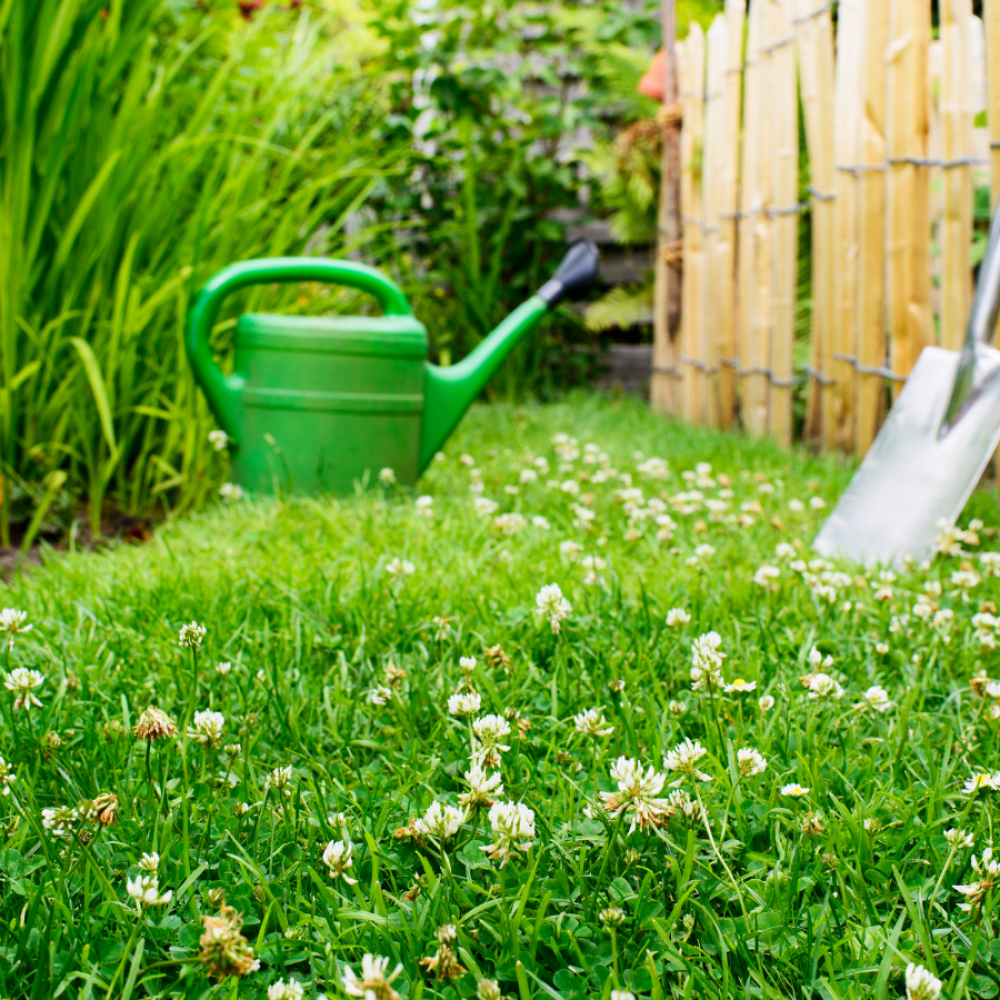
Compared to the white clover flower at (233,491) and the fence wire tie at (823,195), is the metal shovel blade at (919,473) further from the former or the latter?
the white clover flower at (233,491)

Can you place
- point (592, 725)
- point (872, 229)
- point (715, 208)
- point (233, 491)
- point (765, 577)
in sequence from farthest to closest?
point (715, 208) < point (872, 229) < point (233, 491) < point (765, 577) < point (592, 725)

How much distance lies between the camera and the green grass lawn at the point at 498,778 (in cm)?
71

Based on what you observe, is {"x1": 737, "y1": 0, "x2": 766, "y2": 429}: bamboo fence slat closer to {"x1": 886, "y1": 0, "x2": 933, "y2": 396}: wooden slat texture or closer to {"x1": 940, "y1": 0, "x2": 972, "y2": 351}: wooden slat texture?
{"x1": 886, "y1": 0, "x2": 933, "y2": 396}: wooden slat texture

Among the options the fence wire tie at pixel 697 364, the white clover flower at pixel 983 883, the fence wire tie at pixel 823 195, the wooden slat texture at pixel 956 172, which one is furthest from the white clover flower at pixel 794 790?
the fence wire tie at pixel 697 364

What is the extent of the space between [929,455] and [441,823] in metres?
1.53

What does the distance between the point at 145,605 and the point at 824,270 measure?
2397 mm

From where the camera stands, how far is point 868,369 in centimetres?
275

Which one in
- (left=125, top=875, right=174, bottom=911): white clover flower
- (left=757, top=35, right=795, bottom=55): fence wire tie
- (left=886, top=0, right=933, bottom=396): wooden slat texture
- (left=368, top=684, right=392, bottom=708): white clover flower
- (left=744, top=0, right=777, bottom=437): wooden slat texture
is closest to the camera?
(left=125, top=875, right=174, bottom=911): white clover flower

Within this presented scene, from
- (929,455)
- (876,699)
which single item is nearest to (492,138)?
(929,455)

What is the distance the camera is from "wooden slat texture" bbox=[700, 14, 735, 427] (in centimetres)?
368

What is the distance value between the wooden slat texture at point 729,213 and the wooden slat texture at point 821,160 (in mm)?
504

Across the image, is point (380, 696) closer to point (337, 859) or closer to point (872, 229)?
point (337, 859)

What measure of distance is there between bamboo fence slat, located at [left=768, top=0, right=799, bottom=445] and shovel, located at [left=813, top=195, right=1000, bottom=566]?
1229mm

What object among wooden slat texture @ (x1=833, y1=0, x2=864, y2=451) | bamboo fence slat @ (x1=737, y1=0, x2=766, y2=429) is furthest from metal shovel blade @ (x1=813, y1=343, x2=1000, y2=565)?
bamboo fence slat @ (x1=737, y1=0, x2=766, y2=429)
